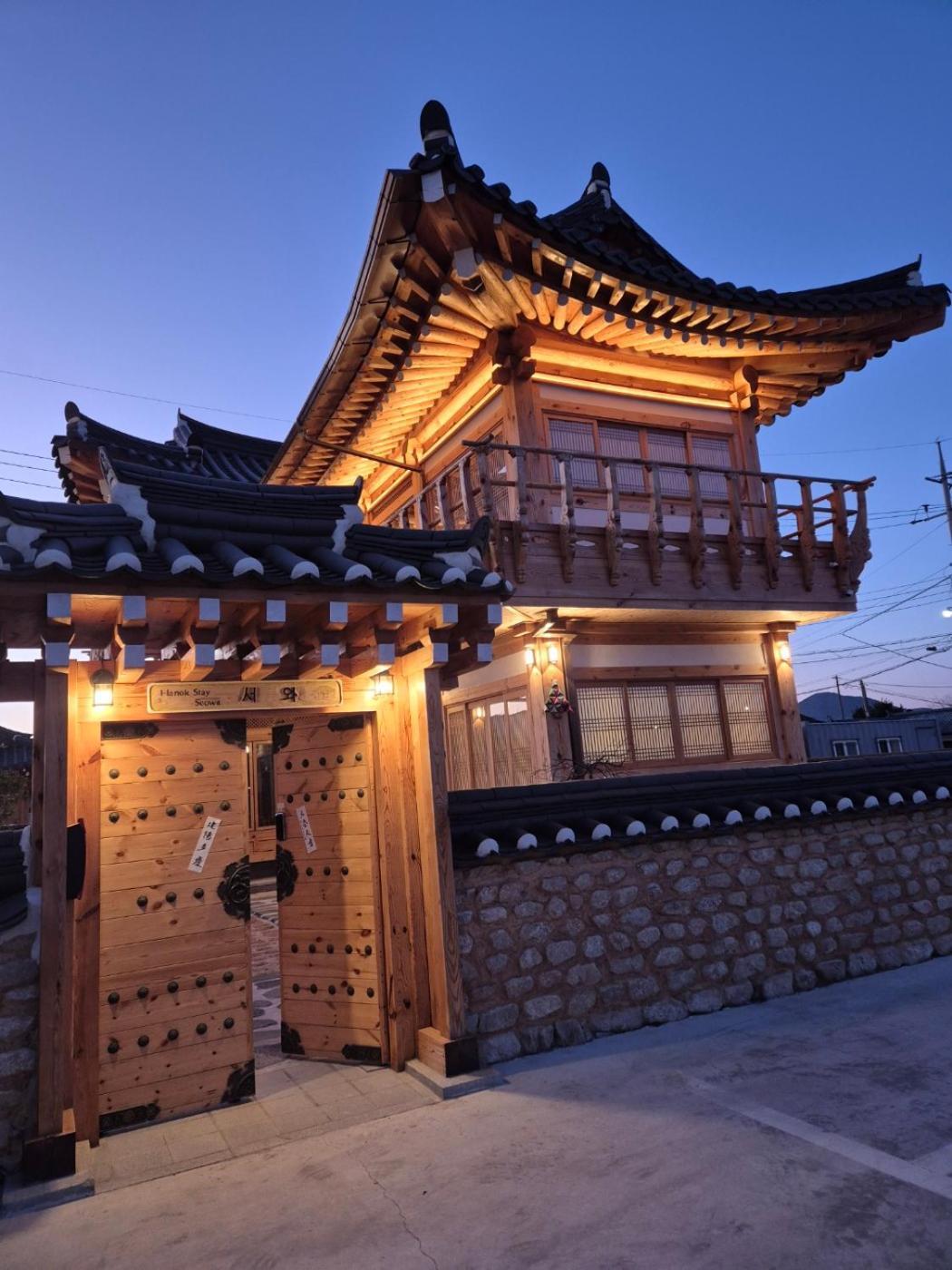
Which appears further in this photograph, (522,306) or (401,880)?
(522,306)

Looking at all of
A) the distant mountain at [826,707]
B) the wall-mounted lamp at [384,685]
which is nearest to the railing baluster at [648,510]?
the wall-mounted lamp at [384,685]

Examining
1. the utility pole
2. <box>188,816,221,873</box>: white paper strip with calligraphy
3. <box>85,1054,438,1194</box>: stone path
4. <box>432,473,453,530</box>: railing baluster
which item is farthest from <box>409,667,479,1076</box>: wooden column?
the utility pole

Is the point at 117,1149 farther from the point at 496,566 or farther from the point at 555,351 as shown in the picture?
the point at 555,351

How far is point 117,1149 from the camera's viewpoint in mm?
5062

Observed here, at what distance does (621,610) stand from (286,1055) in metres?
6.78

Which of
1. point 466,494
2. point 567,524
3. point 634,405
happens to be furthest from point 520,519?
point 634,405

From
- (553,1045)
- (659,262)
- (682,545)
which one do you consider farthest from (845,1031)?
(659,262)

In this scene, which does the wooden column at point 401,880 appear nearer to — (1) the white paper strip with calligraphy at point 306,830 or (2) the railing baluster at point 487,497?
(1) the white paper strip with calligraphy at point 306,830

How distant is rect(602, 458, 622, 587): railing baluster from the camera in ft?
34.5

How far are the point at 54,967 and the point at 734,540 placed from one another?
966 centimetres

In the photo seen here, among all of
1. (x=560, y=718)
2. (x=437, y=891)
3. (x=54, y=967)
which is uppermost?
(x=560, y=718)

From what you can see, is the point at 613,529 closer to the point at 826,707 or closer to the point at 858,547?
the point at 858,547

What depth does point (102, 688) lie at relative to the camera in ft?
18.1

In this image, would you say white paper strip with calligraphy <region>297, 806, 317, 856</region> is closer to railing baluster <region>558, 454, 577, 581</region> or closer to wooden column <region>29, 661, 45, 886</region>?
wooden column <region>29, 661, 45, 886</region>
